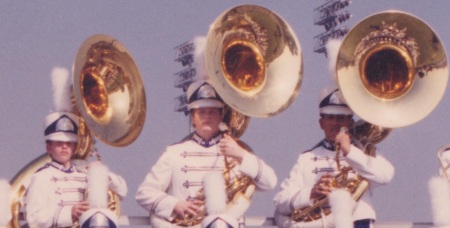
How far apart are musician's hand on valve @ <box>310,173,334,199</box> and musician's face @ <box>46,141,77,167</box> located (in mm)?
1904

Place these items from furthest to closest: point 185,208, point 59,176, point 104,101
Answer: point 104,101 → point 59,176 → point 185,208

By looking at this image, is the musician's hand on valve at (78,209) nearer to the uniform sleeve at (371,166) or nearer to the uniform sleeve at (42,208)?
the uniform sleeve at (42,208)

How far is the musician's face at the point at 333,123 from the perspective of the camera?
10086mm

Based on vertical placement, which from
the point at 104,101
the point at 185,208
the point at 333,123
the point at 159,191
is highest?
the point at 104,101

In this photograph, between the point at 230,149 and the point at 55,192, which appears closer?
the point at 230,149

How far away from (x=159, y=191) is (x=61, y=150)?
836 mm

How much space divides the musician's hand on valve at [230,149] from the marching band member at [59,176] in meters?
0.89

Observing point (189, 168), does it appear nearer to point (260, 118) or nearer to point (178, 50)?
point (260, 118)

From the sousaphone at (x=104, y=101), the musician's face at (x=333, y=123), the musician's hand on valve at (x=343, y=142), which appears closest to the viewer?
the musician's hand on valve at (x=343, y=142)

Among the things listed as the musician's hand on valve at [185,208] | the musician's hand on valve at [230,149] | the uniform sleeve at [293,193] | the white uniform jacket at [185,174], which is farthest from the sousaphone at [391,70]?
the musician's hand on valve at [185,208]

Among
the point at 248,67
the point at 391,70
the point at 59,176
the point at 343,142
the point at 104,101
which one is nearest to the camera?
the point at 343,142

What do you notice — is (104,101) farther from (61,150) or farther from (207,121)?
(207,121)

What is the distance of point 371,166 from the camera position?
32.2 ft

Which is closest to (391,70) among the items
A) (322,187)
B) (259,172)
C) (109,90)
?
(322,187)
